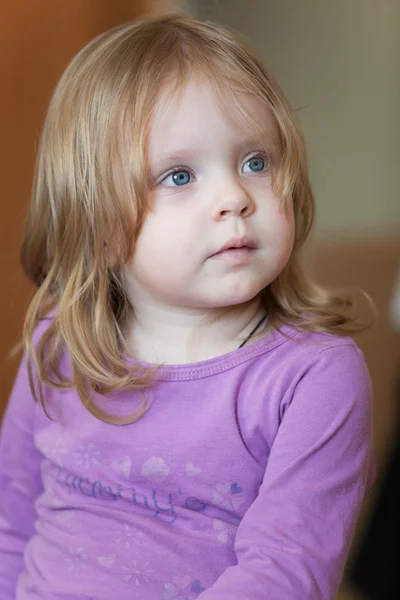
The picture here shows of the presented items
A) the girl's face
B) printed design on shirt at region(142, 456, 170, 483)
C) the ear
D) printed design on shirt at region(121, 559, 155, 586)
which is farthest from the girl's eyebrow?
printed design on shirt at region(121, 559, 155, 586)

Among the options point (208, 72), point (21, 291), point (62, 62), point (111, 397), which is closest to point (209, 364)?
point (111, 397)

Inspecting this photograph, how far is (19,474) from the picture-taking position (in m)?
1.05

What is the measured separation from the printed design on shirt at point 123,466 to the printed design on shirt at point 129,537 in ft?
0.18

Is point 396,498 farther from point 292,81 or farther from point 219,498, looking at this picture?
point 292,81

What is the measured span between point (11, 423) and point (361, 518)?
71 centimetres

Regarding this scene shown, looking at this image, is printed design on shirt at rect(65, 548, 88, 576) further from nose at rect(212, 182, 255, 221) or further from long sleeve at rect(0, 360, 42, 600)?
nose at rect(212, 182, 255, 221)

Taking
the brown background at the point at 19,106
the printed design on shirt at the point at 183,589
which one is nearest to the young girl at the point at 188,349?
the printed design on shirt at the point at 183,589

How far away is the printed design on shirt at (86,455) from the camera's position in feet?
3.00

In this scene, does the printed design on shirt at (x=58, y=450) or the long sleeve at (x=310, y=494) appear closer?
the long sleeve at (x=310, y=494)

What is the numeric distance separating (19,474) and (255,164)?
20.2 inches

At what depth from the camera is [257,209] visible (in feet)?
2.70

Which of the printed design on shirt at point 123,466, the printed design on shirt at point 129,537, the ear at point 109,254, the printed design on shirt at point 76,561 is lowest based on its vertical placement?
the printed design on shirt at point 76,561

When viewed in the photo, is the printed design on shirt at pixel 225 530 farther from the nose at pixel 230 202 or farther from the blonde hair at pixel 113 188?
the nose at pixel 230 202

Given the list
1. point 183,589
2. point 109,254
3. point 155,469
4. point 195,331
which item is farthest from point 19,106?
point 183,589
